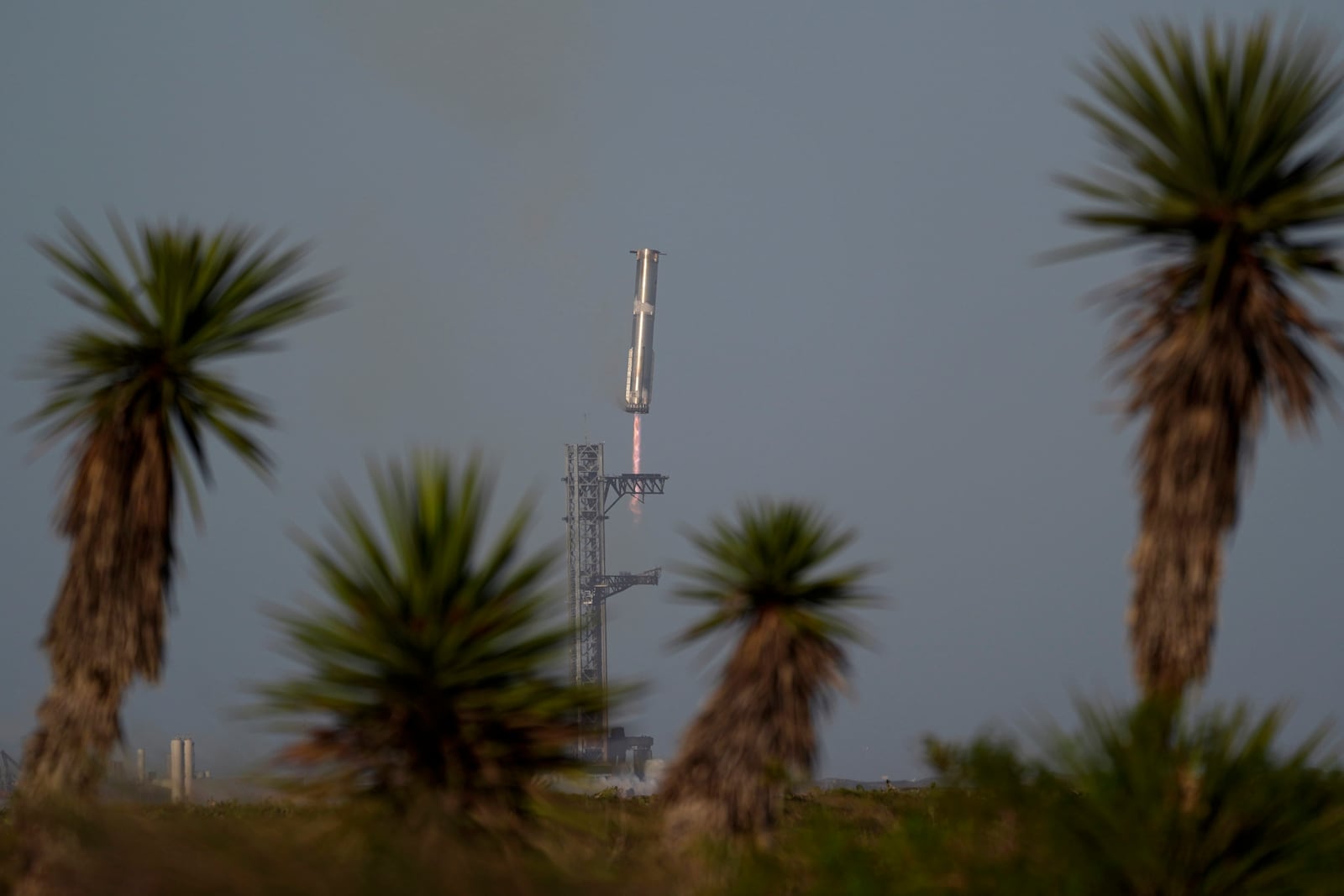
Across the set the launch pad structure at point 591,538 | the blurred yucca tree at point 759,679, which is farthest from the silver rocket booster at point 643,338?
the blurred yucca tree at point 759,679

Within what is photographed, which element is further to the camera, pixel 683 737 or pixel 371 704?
pixel 683 737

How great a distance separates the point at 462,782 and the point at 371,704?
35.5 inches

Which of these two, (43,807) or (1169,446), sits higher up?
(1169,446)

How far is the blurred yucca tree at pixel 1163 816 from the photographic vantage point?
1225 cm

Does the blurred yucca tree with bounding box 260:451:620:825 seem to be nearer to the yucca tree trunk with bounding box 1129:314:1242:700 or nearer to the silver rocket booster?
the yucca tree trunk with bounding box 1129:314:1242:700

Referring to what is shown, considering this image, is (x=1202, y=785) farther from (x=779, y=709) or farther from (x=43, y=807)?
(x=43, y=807)

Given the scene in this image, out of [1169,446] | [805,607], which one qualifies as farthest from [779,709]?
[1169,446]

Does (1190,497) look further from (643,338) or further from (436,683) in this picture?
(643,338)

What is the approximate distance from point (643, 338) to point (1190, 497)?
264 ft

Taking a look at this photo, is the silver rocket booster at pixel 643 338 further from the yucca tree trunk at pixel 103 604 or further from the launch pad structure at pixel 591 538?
the yucca tree trunk at pixel 103 604

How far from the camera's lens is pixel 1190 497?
562 inches

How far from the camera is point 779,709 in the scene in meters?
17.3

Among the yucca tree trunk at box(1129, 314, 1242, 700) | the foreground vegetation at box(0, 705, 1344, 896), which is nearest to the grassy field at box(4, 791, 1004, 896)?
the foreground vegetation at box(0, 705, 1344, 896)

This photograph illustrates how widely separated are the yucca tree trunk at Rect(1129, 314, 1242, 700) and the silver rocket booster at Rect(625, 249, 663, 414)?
79275mm
